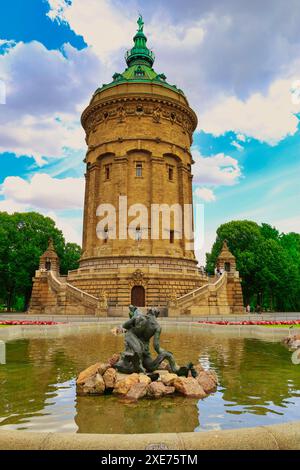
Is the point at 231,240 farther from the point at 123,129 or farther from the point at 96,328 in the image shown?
the point at 96,328

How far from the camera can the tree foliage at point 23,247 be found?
46.7 metres

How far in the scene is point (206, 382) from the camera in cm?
799

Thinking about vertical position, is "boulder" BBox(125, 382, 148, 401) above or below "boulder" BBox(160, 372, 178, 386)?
below

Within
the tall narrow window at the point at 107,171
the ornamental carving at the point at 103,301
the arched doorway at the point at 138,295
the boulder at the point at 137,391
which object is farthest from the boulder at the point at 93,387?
the tall narrow window at the point at 107,171

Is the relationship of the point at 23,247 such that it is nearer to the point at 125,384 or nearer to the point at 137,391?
the point at 125,384

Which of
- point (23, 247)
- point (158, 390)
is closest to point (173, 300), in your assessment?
point (23, 247)

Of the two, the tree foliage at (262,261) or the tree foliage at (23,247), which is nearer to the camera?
the tree foliage at (23,247)

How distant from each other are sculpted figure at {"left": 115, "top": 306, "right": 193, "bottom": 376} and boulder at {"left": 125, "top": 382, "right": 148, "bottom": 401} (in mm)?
966

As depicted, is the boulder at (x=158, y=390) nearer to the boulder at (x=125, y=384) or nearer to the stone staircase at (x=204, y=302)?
the boulder at (x=125, y=384)

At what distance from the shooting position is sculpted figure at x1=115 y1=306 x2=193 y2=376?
852cm

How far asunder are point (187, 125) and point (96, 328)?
3284 cm

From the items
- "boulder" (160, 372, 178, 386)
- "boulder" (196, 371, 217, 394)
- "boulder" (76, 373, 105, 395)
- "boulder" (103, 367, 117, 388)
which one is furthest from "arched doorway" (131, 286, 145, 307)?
"boulder" (76, 373, 105, 395)

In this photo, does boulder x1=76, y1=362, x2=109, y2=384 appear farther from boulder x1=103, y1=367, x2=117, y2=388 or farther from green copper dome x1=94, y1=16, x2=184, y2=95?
green copper dome x1=94, y1=16, x2=184, y2=95

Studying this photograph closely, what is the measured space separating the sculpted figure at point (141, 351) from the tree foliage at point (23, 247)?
132 ft
